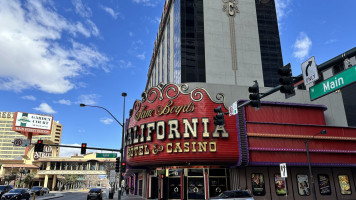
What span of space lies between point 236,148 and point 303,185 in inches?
355

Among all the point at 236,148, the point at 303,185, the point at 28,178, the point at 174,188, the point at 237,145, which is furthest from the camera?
the point at 28,178

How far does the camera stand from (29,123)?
7469 centimetres

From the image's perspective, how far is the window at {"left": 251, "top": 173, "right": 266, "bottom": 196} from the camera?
2683 centimetres

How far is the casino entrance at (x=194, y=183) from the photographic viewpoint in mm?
28547

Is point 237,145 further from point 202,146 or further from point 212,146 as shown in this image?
point 202,146

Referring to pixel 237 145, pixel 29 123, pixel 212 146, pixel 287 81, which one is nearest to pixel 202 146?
pixel 212 146

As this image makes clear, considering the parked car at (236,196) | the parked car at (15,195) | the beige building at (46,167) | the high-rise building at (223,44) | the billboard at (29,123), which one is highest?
the high-rise building at (223,44)

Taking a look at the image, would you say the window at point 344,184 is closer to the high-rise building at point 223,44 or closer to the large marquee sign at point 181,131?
the large marquee sign at point 181,131

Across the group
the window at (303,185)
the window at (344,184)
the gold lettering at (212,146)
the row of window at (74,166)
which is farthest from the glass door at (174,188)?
the row of window at (74,166)

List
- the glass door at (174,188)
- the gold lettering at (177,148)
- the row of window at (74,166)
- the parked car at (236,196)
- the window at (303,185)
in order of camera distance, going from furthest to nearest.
Result: the row of window at (74,166) → the glass door at (174,188) → the window at (303,185) → the gold lettering at (177,148) → the parked car at (236,196)

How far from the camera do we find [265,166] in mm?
27875

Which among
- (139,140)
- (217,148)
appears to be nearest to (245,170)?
(217,148)

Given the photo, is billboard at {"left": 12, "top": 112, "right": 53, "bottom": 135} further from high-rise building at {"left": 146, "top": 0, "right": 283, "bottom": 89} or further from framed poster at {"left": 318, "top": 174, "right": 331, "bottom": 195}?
framed poster at {"left": 318, "top": 174, "right": 331, "bottom": 195}

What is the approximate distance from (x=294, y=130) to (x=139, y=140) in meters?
17.4
